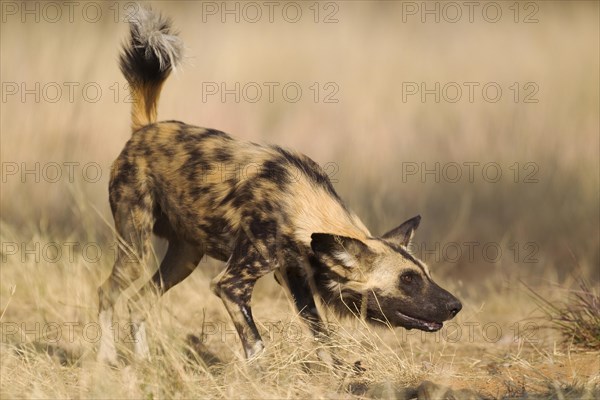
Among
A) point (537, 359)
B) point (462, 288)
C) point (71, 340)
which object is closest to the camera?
point (537, 359)

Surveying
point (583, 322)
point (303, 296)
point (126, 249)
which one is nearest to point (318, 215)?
point (303, 296)

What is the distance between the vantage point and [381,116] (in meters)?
10.4

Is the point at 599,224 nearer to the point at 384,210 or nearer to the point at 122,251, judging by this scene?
the point at 384,210

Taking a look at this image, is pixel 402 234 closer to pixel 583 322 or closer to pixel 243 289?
pixel 243 289

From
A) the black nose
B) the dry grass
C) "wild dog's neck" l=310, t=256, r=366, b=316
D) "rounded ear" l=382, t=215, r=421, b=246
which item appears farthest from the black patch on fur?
the dry grass

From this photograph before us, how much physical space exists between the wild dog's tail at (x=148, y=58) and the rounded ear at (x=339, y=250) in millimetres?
1570

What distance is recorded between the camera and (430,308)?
16.1 feet

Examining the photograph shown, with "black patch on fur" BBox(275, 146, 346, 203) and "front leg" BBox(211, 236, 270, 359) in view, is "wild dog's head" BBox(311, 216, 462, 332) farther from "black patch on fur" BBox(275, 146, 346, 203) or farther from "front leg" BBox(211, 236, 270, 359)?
"black patch on fur" BBox(275, 146, 346, 203)

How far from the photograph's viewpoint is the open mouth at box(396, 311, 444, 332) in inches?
196

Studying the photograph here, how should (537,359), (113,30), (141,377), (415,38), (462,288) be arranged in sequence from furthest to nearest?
(415,38) → (113,30) → (462,288) → (537,359) → (141,377)

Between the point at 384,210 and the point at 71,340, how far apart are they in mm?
3469

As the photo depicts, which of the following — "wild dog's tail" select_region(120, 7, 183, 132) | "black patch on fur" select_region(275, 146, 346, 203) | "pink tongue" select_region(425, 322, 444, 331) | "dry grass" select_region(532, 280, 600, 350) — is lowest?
"dry grass" select_region(532, 280, 600, 350)

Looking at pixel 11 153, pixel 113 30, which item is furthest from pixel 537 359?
pixel 113 30

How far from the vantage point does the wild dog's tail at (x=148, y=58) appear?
5727 mm
